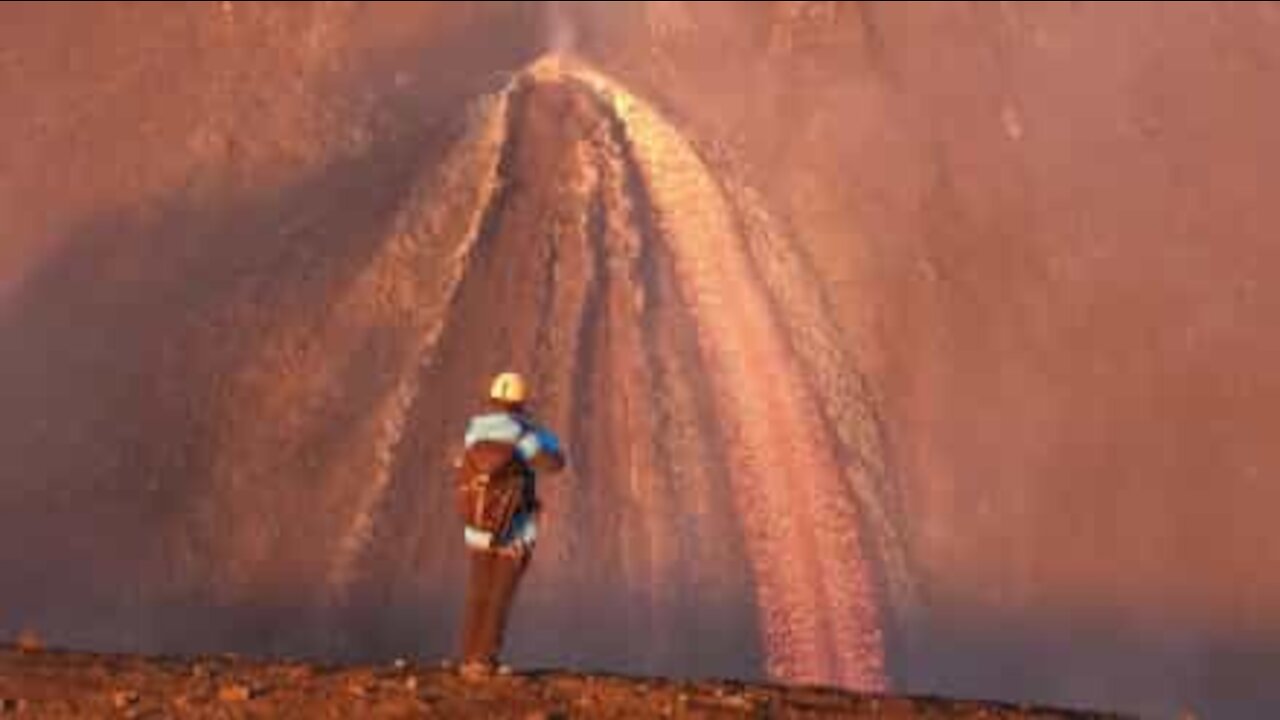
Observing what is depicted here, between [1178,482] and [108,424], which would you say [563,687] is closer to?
[108,424]

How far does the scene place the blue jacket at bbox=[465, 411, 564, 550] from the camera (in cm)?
1238

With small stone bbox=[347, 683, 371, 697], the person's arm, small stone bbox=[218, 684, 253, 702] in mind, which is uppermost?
the person's arm

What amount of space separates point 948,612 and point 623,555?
3.97m

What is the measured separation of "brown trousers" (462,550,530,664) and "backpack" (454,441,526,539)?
21 cm

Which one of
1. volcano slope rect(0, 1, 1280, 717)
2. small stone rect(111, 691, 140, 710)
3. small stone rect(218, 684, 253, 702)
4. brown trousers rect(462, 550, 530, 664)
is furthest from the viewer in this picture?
volcano slope rect(0, 1, 1280, 717)

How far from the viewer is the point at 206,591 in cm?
2319

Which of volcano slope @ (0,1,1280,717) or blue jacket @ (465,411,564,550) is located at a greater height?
volcano slope @ (0,1,1280,717)

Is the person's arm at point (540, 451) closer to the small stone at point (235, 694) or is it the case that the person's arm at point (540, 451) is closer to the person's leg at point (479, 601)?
the person's leg at point (479, 601)

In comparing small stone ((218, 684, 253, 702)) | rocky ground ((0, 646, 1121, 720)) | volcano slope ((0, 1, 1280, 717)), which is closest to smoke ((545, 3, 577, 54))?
volcano slope ((0, 1, 1280, 717))

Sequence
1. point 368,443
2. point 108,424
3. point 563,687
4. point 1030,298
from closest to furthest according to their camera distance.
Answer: point 563,687 → point 108,424 → point 368,443 → point 1030,298

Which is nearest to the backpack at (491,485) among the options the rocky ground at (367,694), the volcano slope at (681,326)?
the rocky ground at (367,694)

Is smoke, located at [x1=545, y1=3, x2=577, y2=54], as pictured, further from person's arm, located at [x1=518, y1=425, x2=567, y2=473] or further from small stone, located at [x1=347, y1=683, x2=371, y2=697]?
small stone, located at [x1=347, y1=683, x2=371, y2=697]

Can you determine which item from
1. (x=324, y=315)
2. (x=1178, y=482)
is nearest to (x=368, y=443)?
(x=324, y=315)

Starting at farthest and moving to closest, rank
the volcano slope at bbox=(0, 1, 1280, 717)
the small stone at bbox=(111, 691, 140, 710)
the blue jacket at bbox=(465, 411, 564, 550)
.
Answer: the volcano slope at bbox=(0, 1, 1280, 717), the blue jacket at bbox=(465, 411, 564, 550), the small stone at bbox=(111, 691, 140, 710)
